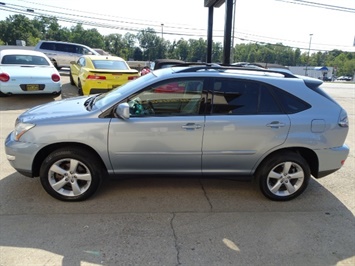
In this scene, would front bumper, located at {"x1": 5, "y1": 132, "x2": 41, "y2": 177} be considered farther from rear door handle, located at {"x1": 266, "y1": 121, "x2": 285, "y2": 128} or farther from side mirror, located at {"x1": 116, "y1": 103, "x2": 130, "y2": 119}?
rear door handle, located at {"x1": 266, "y1": 121, "x2": 285, "y2": 128}

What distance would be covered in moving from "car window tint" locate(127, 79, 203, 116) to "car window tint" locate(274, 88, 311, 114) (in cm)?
98

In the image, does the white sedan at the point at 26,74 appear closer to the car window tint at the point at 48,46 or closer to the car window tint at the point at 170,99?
the car window tint at the point at 170,99

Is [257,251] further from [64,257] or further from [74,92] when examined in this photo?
[74,92]

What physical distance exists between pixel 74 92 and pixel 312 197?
30.3 feet

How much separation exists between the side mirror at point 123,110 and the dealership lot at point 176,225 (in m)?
1.09

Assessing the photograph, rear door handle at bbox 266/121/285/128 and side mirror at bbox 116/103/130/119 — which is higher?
side mirror at bbox 116/103/130/119

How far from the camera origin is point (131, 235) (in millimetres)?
2848

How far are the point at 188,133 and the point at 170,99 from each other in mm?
485

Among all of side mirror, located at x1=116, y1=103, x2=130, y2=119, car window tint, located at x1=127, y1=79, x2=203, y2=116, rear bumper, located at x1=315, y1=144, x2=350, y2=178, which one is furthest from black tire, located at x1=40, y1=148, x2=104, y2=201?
rear bumper, located at x1=315, y1=144, x2=350, y2=178

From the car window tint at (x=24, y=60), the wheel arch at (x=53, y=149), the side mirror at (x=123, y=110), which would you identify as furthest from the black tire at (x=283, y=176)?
the car window tint at (x=24, y=60)

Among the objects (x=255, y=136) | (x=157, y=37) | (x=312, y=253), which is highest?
(x=157, y=37)

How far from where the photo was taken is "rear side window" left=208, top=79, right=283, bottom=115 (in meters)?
3.39

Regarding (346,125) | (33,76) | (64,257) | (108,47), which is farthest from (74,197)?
(108,47)

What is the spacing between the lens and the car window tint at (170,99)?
3.38 m
